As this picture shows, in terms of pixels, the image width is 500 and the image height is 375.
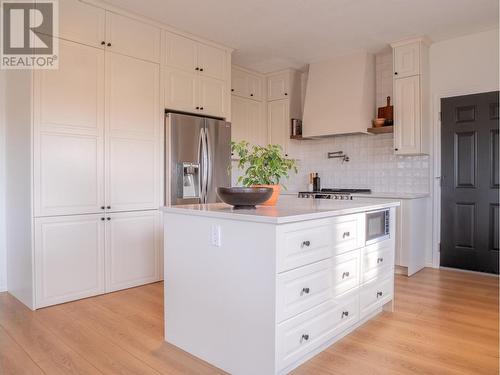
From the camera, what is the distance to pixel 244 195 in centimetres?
204

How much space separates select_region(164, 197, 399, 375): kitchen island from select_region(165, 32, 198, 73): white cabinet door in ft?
7.03

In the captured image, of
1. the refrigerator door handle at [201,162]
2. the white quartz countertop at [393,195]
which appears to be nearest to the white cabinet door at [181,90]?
the refrigerator door handle at [201,162]

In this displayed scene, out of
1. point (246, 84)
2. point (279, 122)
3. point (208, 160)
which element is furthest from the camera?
point (279, 122)

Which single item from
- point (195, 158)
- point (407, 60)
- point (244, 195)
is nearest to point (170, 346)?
point (244, 195)

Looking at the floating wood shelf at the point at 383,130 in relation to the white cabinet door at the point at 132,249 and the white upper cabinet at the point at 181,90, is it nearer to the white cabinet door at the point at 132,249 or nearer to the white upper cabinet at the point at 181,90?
the white upper cabinet at the point at 181,90

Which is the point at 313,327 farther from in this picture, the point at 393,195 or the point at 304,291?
the point at 393,195

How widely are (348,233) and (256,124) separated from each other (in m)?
3.38

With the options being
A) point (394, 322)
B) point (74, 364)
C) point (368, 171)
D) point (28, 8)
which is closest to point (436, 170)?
point (368, 171)

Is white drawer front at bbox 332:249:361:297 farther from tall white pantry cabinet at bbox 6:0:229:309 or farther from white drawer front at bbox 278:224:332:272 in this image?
tall white pantry cabinet at bbox 6:0:229:309

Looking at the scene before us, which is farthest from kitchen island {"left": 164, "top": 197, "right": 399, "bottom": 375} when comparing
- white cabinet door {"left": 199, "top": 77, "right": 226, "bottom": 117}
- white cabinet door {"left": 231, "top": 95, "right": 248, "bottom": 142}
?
white cabinet door {"left": 231, "top": 95, "right": 248, "bottom": 142}

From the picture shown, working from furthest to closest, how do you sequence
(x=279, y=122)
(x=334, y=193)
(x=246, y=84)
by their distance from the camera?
(x=279, y=122) → (x=246, y=84) → (x=334, y=193)

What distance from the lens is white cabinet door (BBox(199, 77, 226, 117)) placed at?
4051 millimetres

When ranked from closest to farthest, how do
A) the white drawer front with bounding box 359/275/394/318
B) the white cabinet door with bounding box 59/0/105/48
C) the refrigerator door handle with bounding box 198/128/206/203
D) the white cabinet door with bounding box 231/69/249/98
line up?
the white drawer front with bounding box 359/275/394/318
the white cabinet door with bounding box 59/0/105/48
the refrigerator door handle with bounding box 198/128/206/203
the white cabinet door with bounding box 231/69/249/98

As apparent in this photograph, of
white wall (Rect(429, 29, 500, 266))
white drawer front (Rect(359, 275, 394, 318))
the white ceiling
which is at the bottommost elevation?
white drawer front (Rect(359, 275, 394, 318))
